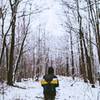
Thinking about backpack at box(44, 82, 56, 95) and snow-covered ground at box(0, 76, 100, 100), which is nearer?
backpack at box(44, 82, 56, 95)

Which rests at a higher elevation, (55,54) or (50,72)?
(55,54)

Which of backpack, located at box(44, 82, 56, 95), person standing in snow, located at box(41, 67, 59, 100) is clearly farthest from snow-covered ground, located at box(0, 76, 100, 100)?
backpack, located at box(44, 82, 56, 95)

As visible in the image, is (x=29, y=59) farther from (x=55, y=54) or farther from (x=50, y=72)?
(x=50, y=72)

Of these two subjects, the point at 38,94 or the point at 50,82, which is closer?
the point at 50,82

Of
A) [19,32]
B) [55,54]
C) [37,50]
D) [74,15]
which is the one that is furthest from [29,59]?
[74,15]

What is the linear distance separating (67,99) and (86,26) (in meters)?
16.8

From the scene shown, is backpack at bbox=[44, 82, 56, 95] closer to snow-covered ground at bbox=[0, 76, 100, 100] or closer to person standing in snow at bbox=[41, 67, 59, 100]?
person standing in snow at bbox=[41, 67, 59, 100]

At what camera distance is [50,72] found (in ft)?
31.8

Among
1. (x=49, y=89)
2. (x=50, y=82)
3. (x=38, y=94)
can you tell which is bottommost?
(x=38, y=94)

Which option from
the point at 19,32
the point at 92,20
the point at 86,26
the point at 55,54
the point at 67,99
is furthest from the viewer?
the point at 55,54

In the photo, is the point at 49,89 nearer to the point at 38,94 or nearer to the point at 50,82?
the point at 50,82

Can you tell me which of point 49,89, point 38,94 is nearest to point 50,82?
point 49,89

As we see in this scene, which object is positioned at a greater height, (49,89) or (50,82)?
(50,82)

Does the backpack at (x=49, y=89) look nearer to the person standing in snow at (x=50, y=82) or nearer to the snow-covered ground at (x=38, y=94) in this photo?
the person standing in snow at (x=50, y=82)
